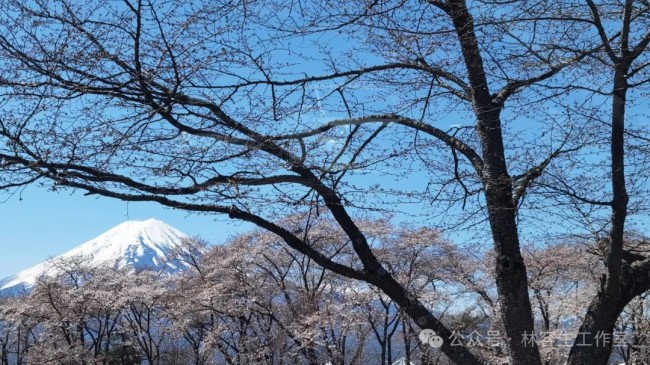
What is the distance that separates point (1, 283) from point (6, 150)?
353ft

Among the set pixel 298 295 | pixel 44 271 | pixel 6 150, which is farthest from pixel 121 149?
pixel 44 271

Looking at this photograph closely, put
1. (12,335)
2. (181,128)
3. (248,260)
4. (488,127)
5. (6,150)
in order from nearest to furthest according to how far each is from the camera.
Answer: (6,150)
(181,128)
(488,127)
(248,260)
(12,335)

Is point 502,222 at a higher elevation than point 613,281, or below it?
higher

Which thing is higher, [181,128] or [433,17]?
[433,17]

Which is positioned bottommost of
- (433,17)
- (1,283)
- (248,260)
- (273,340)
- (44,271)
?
(273,340)

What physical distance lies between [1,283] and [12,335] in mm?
82626

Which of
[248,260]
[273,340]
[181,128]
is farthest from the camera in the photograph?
[248,260]

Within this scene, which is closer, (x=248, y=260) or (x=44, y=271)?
(x=248, y=260)

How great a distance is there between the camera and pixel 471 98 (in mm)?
3859

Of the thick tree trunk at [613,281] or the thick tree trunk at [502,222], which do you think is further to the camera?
the thick tree trunk at [502,222]

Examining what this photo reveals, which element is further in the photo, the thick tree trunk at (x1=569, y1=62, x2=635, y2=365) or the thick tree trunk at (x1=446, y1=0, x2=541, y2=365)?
the thick tree trunk at (x1=446, y1=0, x2=541, y2=365)

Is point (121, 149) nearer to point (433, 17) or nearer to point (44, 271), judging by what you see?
point (433, 17)

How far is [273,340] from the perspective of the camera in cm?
1541

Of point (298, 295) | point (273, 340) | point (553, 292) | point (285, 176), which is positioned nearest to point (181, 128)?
point (285, 176)
